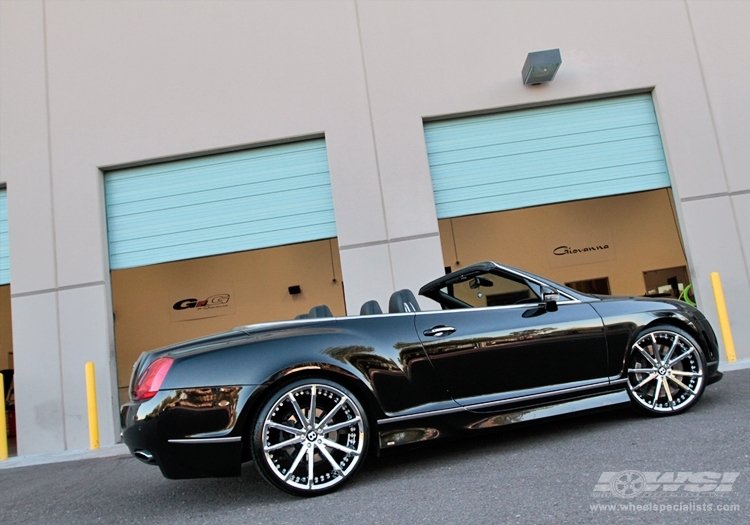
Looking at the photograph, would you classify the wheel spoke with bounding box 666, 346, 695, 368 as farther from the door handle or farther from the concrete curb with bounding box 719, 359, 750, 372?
the concrete curb with bounding box 719, 359, 750, 372

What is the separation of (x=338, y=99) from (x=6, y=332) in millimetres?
10060

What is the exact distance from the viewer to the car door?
12.1 ft

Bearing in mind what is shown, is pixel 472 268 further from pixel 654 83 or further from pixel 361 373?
pixel 654 83

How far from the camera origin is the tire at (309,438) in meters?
3.28

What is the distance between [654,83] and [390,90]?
3319mm

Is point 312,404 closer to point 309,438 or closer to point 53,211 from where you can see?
point 309,438

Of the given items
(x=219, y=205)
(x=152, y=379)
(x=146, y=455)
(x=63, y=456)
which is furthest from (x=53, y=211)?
(x=146, y=455)

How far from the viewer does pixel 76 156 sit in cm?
755

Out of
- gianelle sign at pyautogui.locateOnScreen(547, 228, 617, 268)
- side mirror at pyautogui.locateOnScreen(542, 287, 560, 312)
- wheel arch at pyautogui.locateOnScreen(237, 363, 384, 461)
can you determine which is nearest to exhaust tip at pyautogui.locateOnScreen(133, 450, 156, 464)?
wheel arch at pyautogui.locateOnScreen(237, 363, 384, 461)

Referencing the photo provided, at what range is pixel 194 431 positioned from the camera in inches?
127

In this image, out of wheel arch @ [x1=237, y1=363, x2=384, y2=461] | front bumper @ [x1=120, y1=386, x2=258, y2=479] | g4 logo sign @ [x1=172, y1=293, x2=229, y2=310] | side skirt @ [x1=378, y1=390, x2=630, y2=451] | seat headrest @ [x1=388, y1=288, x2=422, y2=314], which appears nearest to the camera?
front bumper @ [x1=120, y1=386, x2=258, y2=479]

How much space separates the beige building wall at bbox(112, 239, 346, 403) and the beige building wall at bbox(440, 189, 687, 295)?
2970mm

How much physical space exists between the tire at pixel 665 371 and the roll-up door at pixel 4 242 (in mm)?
7285

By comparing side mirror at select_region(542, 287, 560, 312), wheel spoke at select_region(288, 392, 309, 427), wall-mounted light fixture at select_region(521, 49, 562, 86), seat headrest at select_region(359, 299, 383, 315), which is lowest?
wheel spoke at select_region(288, 392, 309, 427)
